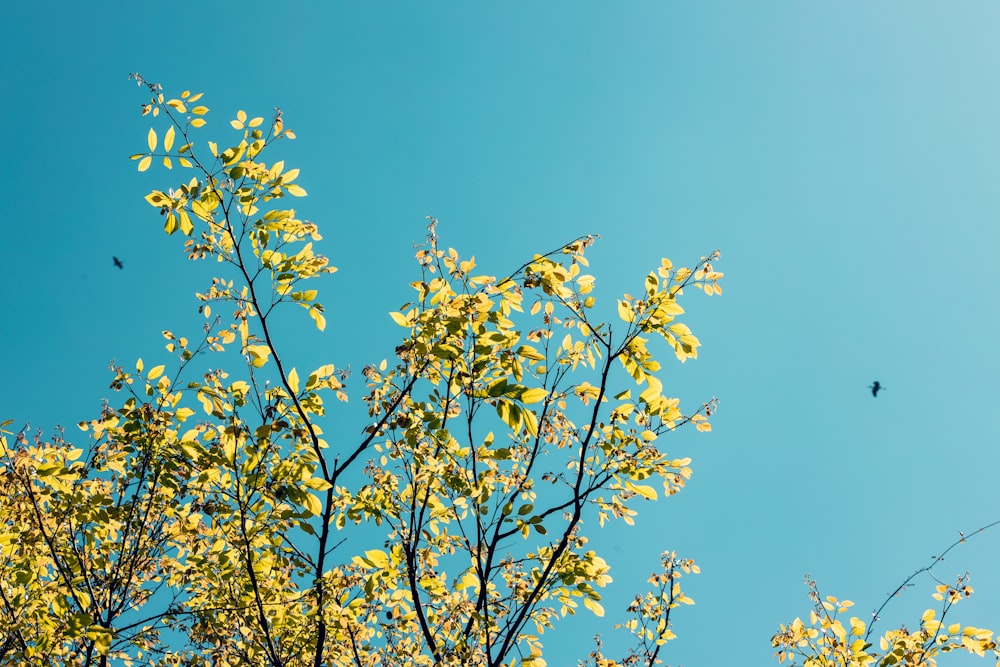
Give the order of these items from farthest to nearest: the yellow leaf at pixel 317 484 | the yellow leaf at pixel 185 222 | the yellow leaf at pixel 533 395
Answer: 1. the yellow leaf at pixel 185 222
2. the yellow leaf at pixel 317 484
3. the yellow leaf at pixel 533 395

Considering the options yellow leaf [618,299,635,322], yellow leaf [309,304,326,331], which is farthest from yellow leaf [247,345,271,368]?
yellow leaf [618,299,635,322]

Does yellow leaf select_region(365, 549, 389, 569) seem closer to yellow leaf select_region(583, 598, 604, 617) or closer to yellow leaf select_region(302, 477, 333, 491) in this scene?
yellow leaf select_region(302, 477, 333, 491)

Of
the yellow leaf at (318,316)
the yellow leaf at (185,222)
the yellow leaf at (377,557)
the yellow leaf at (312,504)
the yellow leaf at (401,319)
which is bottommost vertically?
the yellow leaf at (377,557)

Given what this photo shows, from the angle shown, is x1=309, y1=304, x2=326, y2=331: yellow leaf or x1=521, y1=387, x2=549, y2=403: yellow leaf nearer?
x1=521, y1=387, x2=549, y2=403: yellow leaf

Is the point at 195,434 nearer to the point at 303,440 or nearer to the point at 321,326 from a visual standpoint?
the point at 303,440

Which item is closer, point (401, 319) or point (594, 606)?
point (401, 319)

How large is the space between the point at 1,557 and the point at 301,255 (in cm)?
504

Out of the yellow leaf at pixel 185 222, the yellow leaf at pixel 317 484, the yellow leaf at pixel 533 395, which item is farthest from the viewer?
the yellow leaf at pixel 185 222

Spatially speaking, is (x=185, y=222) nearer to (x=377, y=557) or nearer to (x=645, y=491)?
(x=377, y=557)

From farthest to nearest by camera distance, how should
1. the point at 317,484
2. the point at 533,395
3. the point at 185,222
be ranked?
the point at 185,222, the point at 317,484, the point at 533,395

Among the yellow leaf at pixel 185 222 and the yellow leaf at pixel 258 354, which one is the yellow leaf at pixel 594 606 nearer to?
the yellow leaf at pixel 258 354

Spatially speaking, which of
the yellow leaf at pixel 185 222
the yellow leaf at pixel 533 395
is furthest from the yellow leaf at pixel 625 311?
the yellow leaf at pixel 185 222

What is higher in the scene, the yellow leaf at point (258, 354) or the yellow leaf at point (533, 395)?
the yellow leaf at point (258, 354)

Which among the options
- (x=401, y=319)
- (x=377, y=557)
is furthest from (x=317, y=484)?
(x=401, y=319)
